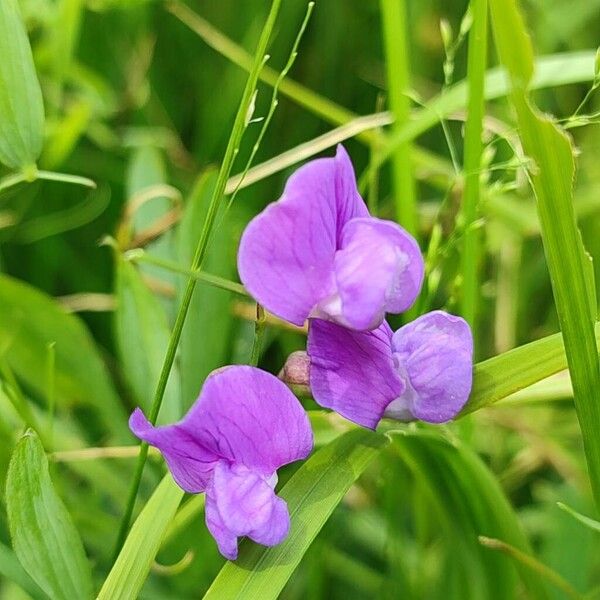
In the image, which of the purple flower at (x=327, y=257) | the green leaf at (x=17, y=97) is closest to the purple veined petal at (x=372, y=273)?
the purple flower at (x=327, y=257)

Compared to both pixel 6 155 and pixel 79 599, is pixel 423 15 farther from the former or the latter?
pixel 79 599

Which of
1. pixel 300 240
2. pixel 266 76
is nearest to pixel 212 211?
pixel 300 240

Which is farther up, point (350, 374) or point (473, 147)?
point (473, 147)

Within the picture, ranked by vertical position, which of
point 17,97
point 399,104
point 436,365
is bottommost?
point 436,365

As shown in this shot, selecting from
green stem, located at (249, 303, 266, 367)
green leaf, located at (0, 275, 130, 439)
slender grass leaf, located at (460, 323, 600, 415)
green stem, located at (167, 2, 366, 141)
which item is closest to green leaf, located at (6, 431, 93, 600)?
green stem, located at (249, 303, 266, 367)

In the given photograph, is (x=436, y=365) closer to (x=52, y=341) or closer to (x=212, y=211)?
(x=212, y=211)
